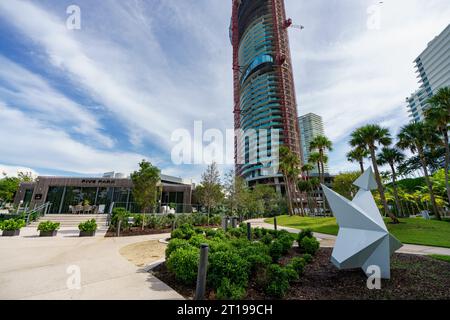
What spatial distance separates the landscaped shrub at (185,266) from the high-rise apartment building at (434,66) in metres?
119

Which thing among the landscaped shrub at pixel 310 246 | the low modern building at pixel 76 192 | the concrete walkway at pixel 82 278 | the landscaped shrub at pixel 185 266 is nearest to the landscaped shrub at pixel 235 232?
the landscaped shrub at pixel 310 246

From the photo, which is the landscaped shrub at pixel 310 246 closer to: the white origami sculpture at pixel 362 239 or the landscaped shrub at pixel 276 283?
the white origami sculpture at pixel 362 239

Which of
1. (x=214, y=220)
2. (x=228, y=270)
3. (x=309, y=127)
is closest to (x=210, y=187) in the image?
(x=214, y=220)

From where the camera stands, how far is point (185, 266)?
4.50 metres

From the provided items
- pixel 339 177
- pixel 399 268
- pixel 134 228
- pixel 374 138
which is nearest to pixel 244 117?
pixel 339 177

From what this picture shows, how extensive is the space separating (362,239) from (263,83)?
102m

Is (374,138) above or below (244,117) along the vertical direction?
below

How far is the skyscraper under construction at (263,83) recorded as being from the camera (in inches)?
3413

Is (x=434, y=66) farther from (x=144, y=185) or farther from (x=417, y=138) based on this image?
(x=144, y=185)

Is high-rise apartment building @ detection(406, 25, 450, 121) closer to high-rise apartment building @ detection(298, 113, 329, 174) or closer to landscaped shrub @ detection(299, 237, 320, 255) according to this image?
high-rise apartment building @ detection(298, 113, 329, 174)

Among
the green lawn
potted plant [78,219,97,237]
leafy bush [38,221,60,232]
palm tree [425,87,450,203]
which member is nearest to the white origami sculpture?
the green lawn
